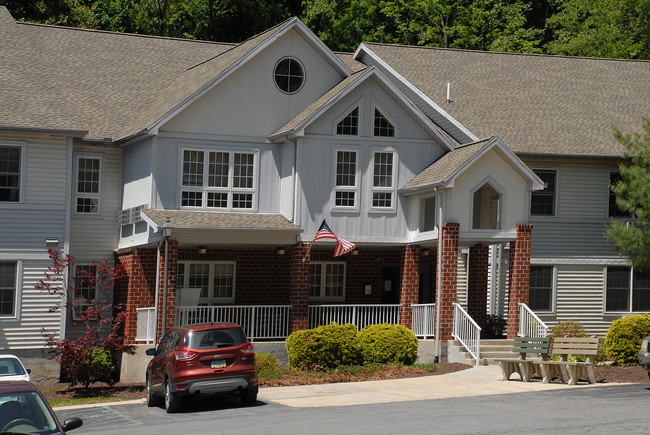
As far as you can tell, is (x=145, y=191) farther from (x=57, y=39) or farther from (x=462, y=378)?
(x=462, y=378)

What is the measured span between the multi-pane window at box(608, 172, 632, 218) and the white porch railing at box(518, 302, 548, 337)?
637cm

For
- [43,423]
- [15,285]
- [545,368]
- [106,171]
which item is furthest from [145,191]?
[43,423]

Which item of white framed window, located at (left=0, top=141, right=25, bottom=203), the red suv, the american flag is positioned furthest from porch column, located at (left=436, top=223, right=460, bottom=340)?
white framed window, located at (left=0, top=141, right=25, bottom=203)

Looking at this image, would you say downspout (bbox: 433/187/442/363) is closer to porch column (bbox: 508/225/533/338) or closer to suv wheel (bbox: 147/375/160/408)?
porch column (bbox: 508/225/533/338)

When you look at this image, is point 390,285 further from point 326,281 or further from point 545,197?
point 545,197

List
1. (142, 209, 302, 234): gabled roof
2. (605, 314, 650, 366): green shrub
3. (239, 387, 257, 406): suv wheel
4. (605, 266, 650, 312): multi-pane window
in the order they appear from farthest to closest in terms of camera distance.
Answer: (605, 266, 650, 312): multi-pane window, (142, 209, 302, 234): gabled roof, (605, 314, 650, 366): green shrub, (239, 387, 257, 406): suv wheel

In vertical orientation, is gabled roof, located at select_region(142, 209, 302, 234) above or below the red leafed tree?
above

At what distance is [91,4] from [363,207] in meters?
27.8

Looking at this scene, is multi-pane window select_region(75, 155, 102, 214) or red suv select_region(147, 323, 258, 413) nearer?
red suv select_region(147, 323, 258, 413)

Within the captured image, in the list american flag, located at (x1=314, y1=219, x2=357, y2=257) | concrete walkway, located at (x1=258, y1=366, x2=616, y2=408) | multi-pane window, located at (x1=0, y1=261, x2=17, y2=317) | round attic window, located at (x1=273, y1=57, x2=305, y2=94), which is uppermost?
round attic window, located at (x1=273, y1=57, x2=305, y2=94)

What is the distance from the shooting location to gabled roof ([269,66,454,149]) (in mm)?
27922

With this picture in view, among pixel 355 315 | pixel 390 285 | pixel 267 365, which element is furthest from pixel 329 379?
pixel 390 285

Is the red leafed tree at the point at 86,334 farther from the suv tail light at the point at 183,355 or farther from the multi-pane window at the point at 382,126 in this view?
the multi-pane window at the point at 382,126

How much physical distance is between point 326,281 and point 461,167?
662 cm
